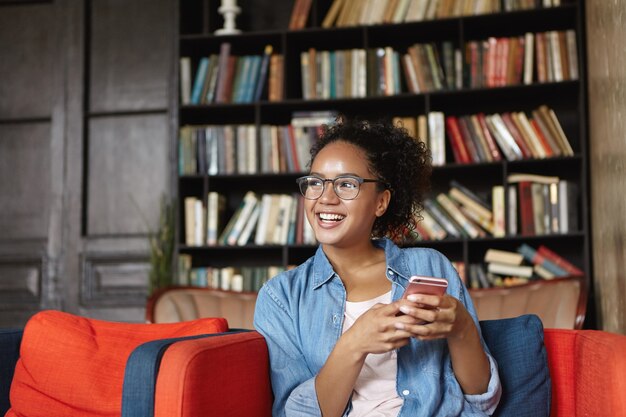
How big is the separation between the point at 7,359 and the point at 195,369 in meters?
0.84

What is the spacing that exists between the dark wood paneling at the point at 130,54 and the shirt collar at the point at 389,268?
117 inches

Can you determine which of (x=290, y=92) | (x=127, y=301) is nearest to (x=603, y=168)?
(x=290, y=92)

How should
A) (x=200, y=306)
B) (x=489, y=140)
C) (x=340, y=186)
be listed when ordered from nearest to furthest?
(x=340, y=186) < (x=200, y=306) < (x=489, y=140)

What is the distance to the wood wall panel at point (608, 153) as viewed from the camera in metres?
2.61

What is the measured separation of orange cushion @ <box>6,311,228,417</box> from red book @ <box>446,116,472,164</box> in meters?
2.25

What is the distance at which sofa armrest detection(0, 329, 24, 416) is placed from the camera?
6.75 feet

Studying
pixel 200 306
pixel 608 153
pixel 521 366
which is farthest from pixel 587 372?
pixel 200 306

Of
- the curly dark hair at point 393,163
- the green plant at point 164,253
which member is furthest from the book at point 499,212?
the curly dark hair at point 393,163

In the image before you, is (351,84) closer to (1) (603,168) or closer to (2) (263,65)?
(2) (263,65)

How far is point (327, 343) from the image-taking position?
5.67 ft

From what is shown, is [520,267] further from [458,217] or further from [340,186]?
[340,186]

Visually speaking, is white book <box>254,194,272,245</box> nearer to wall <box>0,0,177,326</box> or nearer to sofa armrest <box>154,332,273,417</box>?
wall <box>0,0,177,326</box>

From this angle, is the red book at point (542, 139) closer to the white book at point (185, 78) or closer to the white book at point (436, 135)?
the white book at point (436, 135)

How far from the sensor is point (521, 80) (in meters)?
3.94
